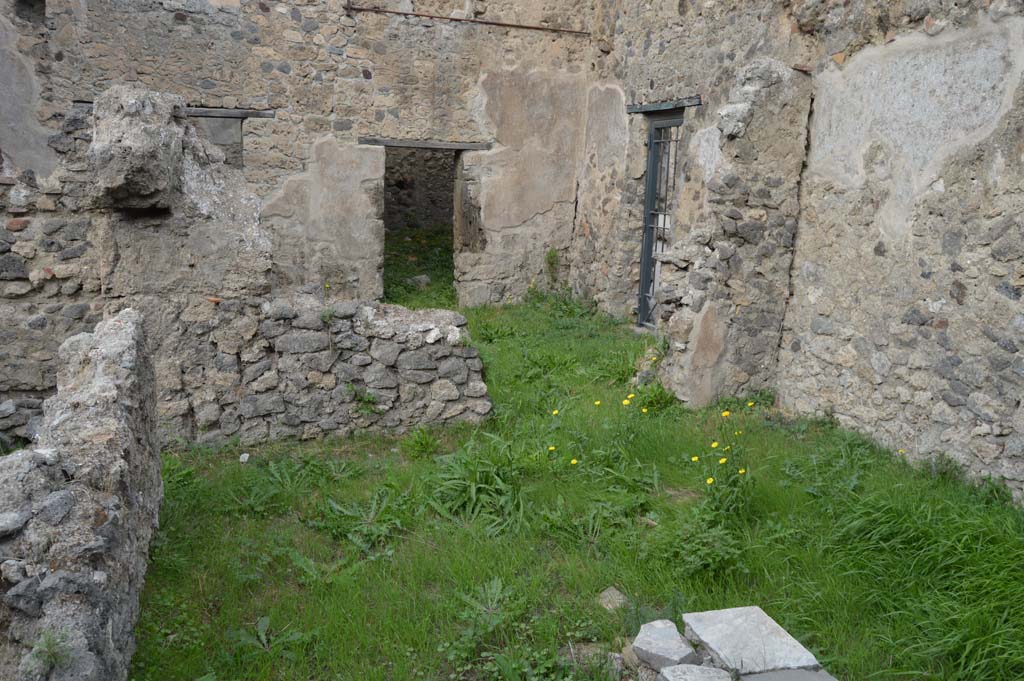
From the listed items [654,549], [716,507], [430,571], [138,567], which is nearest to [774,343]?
[716,507]

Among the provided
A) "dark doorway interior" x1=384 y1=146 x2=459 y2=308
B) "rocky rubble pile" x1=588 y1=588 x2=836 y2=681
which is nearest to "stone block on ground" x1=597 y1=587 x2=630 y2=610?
"rocky rubble pile" x1=588 y1=588 x2=836 y2=681

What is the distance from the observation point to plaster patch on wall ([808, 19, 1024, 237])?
399 cm

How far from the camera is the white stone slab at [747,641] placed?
8.67 ft

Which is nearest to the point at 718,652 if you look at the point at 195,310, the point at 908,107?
the point at 908,107

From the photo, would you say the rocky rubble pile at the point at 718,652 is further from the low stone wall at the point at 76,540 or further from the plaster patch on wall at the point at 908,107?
the plaster patch on wall at the point at 908,107

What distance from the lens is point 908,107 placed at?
4508 mm

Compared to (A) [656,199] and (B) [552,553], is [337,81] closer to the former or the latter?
(A) [656,199]

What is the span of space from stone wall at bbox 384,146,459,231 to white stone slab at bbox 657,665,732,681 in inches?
405

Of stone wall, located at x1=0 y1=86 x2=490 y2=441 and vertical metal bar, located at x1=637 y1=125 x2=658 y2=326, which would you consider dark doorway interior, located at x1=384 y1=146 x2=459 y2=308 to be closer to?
vertical metal bar, located at x1=637 y1=125 x2=658 y2=326

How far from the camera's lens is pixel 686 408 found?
555 centimetres

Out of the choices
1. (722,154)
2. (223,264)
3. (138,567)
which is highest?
(722,154)

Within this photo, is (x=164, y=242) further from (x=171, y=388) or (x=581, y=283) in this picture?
(x=581, y=283)

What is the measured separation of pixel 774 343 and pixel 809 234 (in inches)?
32.0

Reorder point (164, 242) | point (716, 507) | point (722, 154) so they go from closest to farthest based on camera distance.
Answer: point (716, 507), point (164, 242), point (722, 154)
